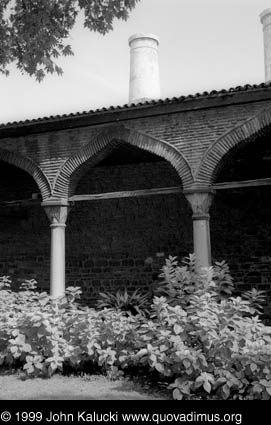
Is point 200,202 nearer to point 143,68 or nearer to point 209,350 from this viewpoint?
point 209,350

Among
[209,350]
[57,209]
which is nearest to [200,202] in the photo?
[57,209]

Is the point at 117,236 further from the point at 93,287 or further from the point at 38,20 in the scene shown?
the point at 38,20

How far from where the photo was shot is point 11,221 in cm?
1409

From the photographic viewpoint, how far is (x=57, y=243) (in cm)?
1041

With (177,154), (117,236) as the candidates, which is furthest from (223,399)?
(117,236)

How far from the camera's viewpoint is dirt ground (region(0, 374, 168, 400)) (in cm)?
536

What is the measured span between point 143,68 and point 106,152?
6626 mm

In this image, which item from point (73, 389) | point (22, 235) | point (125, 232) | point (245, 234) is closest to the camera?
point (73, 389)

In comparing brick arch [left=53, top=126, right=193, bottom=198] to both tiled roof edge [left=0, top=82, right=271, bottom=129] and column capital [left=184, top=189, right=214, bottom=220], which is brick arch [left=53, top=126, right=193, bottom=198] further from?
tiled roof edge [left=0, top=82, right=271, bottom=129]

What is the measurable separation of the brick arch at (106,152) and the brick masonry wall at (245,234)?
10.4ft

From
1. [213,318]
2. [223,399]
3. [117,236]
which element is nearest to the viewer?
[223,399]

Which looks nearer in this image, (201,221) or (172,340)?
(172,340)

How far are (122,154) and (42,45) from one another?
182 inches

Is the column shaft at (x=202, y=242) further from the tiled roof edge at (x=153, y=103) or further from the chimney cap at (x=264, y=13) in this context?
the chimney cap at (x=264, y=13)
